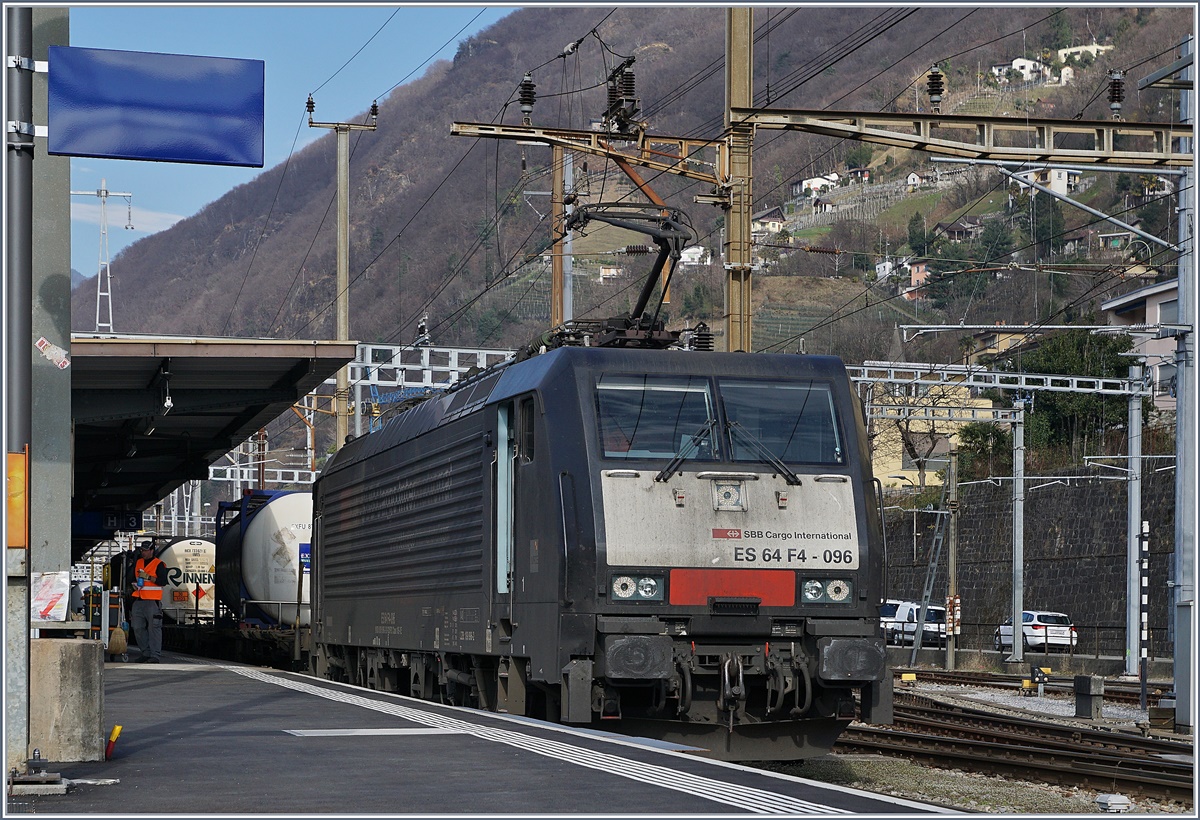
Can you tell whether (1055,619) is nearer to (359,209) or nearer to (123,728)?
(123,728)

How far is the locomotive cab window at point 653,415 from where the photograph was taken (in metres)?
12.1

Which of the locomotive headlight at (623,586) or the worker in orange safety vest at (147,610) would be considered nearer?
the locomotive headlight at (623,586)

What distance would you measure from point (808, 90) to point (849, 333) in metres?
101

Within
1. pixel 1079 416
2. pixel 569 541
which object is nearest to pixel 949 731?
pixel 569 541

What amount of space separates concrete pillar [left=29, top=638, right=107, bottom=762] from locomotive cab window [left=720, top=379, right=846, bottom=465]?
211 inches

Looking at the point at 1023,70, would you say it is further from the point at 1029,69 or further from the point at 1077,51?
the point at 1077,51

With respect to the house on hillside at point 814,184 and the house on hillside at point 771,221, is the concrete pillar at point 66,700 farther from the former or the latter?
the house on hillside at point 814,184

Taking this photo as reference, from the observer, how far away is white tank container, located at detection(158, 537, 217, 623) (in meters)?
36.8

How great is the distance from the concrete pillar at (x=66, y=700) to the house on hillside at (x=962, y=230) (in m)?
114

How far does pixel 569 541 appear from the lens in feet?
38.4

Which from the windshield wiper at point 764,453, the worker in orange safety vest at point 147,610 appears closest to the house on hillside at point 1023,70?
the worker in orange safety vest at point 147,610

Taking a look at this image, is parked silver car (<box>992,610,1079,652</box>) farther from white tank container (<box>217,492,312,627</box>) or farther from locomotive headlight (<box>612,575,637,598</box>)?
locomotive headlight (<box>612,575,637,598</box>)

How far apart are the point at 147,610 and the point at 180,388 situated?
3.52 m

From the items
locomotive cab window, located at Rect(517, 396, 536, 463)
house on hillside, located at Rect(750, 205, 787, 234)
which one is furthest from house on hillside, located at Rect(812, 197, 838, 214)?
locomotive cab window, located at Rect(517, 396, 536, 463)
